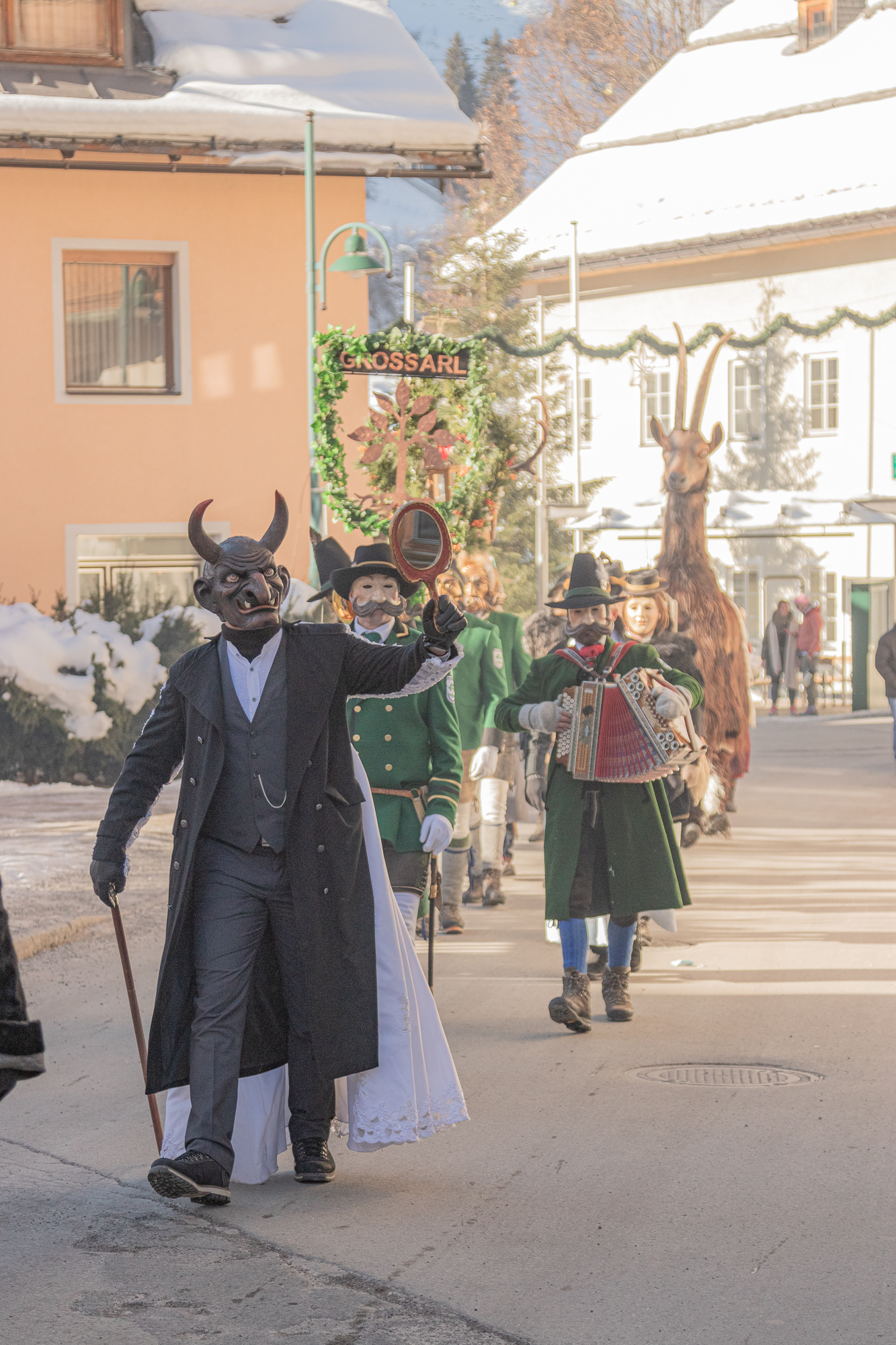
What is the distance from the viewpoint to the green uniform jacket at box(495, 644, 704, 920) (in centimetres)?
786

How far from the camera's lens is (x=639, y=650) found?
8.15 meters

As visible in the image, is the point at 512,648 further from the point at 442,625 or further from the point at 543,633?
the point at 442,625

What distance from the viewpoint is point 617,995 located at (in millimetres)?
7996

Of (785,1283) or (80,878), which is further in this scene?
(80,878)

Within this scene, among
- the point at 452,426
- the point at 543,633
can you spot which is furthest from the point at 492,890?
the point at 452,426

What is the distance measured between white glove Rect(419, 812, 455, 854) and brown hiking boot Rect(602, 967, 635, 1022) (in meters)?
1.29

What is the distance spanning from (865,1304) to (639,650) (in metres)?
3.95

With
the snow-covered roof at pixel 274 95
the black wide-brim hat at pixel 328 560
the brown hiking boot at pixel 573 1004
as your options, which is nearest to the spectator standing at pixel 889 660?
the snow-covered roof at pixel 274 95

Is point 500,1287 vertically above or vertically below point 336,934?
below

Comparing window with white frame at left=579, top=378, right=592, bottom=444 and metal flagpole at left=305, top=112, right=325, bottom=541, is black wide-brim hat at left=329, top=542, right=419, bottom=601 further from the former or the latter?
window with white frame at left=579, top=378, right=592, bottom=444

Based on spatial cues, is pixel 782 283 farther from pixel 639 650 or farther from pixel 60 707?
pixel 639 650

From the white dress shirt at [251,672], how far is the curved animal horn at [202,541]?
27cm

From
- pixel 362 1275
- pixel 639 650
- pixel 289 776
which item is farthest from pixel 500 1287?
pixel 639 650

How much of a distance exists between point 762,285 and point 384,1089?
101 ft
